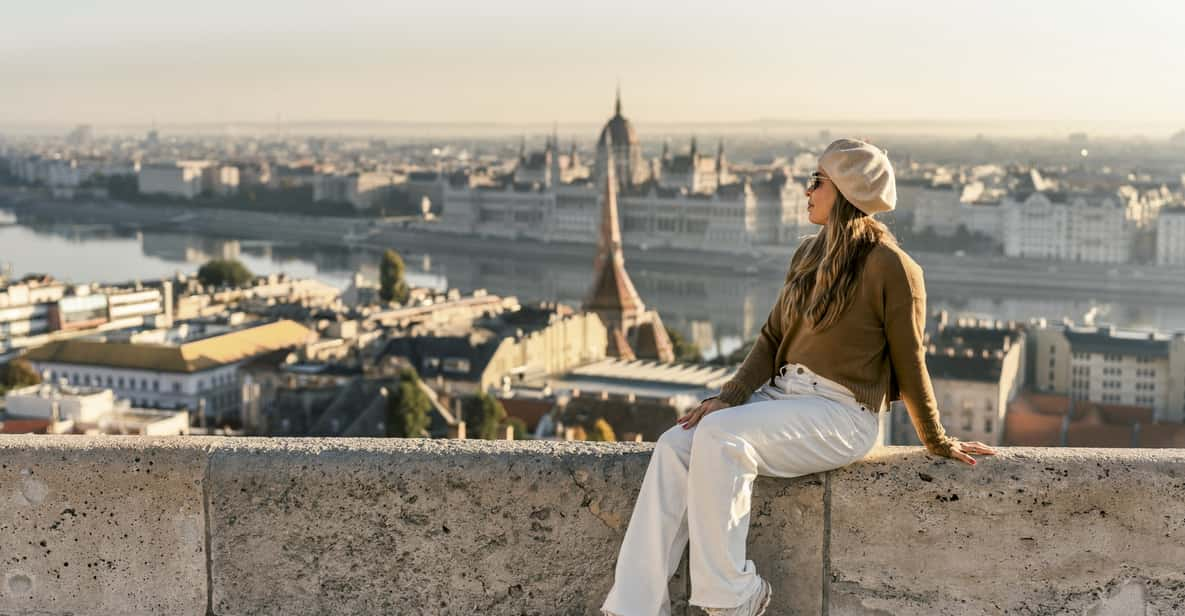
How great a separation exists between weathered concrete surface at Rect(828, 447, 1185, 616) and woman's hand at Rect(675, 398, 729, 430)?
0.10 metres

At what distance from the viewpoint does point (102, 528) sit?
1.11m

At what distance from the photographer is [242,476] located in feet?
3.64

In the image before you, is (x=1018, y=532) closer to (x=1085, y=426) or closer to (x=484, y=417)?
(x=484, y=417)

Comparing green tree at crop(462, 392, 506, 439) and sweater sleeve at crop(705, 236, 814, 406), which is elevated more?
sweater sleeve at crop(705, 236, 814, 406)

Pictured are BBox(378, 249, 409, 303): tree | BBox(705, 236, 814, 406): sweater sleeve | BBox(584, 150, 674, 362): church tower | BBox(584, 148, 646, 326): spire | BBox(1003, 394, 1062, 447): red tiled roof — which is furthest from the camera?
BBox(378, 249, 409, 303): tree

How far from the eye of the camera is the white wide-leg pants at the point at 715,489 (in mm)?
1032

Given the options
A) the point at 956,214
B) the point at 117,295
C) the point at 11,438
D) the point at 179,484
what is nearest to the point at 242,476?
the point at 179,484

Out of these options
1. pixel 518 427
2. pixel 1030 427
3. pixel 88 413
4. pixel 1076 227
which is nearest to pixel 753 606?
pixel 518 427

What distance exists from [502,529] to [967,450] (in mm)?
315

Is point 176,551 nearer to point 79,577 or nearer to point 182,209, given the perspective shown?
point 79,577

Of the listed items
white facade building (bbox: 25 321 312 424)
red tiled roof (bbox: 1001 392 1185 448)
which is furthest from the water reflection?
red tiled roof (bbox: 1001 392 1185 448)

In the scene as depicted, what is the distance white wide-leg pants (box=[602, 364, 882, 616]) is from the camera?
1032mm

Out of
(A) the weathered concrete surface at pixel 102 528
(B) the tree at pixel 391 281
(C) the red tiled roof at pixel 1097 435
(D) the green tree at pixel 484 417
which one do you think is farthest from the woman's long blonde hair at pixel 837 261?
(B) the tree at pixel 391 281

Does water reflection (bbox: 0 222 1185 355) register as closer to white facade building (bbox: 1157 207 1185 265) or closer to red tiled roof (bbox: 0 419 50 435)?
white facade building (bbox: 1157 207 1185 265)
